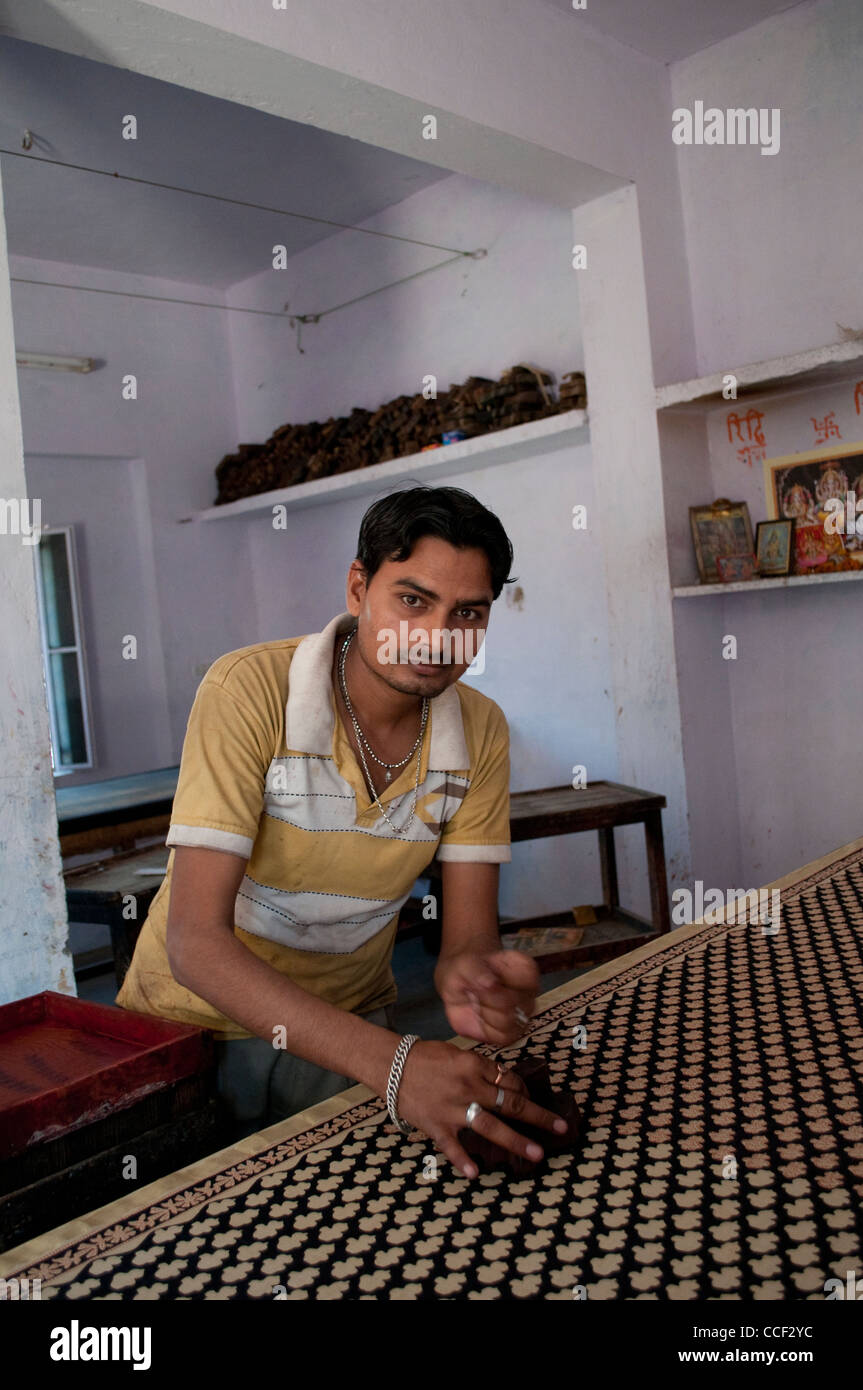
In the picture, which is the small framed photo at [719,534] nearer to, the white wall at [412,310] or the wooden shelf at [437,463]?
the wooden shelf at [437,463]

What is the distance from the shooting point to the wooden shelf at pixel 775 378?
118 inches

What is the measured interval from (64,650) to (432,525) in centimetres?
430

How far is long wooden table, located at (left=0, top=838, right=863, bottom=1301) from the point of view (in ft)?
3.12

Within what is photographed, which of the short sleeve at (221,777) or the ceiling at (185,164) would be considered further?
the ceiling at (185,164)

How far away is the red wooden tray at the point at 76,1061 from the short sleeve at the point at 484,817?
1.63ft

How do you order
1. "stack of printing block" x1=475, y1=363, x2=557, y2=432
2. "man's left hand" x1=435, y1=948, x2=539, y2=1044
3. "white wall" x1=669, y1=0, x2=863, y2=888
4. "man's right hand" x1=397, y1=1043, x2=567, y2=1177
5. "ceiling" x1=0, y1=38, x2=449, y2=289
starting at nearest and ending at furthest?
"man's right hand" x1=397, y1=1043, x2=567, y2=1177 < "man's left hand" x1=435, y1=948, x2=539, y2=1044 < "white wall" x1=669, y1=0, x2=863, y2=888 < "ceiling" x1=0, y1=38, x2=449, y2=289 < "stack of printing block" x1=475, y1=363, x2=557, y2=432

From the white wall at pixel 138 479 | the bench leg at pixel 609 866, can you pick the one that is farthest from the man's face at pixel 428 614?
the white wall at pixel 138 479

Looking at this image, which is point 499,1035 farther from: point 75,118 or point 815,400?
point 75,118

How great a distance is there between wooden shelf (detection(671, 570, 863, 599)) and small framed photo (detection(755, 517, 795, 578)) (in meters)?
0.05

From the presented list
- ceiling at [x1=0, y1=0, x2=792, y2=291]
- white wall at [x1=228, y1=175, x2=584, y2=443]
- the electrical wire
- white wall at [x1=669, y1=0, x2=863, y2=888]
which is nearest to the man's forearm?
white wall at [x1=669, y1=0, x2=863, y2=888]

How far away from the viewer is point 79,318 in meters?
5.36

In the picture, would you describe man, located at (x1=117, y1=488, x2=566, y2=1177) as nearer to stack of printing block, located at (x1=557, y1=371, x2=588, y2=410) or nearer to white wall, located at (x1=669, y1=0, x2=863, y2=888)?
white wall, located at (x1=669, y1=0, x2=863, y2=888)

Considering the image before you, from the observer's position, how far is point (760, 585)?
3.35 m
